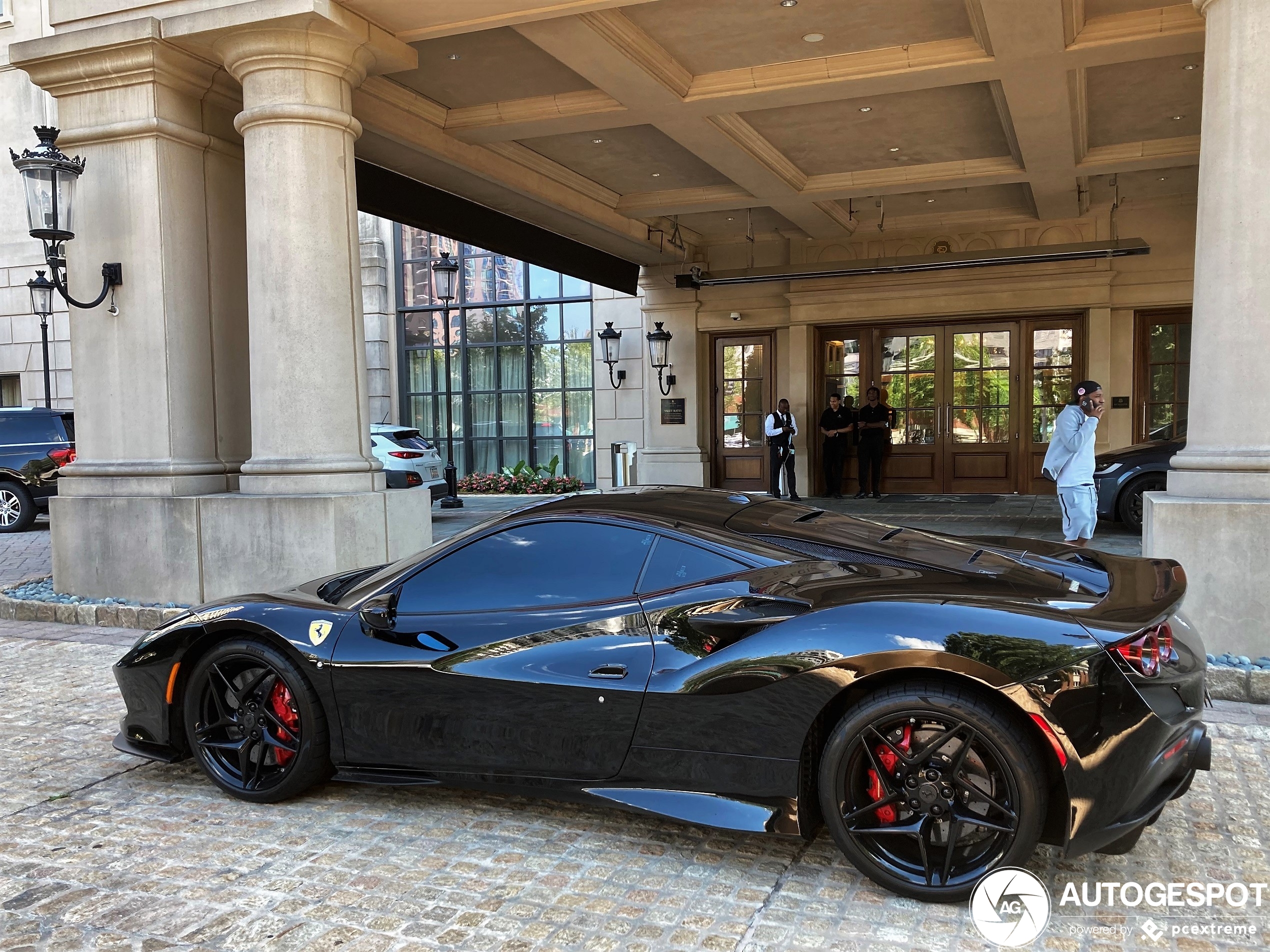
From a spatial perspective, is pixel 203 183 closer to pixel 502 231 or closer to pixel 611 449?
pixel 502 231

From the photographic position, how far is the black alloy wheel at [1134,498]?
11.2 metres

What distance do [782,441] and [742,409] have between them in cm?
229

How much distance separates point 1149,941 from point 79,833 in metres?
3.79

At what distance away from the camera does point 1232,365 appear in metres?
5.83

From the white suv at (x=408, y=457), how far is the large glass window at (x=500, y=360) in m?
8.58

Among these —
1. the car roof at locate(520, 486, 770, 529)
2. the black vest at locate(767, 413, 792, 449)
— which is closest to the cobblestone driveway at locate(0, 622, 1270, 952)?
the car roof at locate(520, 486, 770, 529)

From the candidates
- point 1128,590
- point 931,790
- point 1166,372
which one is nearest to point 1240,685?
point 1128,590

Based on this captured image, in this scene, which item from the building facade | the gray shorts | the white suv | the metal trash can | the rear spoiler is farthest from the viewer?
the metal trash can

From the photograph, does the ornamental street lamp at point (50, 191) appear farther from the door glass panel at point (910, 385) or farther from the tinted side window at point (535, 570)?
the door glass panel at point (910, 385)

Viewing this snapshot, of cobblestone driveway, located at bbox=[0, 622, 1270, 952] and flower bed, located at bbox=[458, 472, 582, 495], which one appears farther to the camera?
flower bed, located at bbox=[458, 472, 582, 495]

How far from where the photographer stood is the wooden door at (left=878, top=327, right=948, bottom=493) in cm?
1788

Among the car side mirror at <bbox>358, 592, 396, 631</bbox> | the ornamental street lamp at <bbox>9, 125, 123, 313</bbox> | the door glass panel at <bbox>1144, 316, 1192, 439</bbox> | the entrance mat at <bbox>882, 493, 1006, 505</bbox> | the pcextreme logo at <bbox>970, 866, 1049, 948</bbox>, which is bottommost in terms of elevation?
the pcextreme logo at <bbox>970, 866, 1049, 948</bbox>

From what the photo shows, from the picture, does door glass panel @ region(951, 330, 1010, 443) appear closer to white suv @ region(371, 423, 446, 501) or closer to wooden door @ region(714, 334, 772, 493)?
wooden door @ region(714, 334, 772, 493)

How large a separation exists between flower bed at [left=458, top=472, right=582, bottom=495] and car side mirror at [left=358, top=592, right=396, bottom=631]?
16.2 meters
